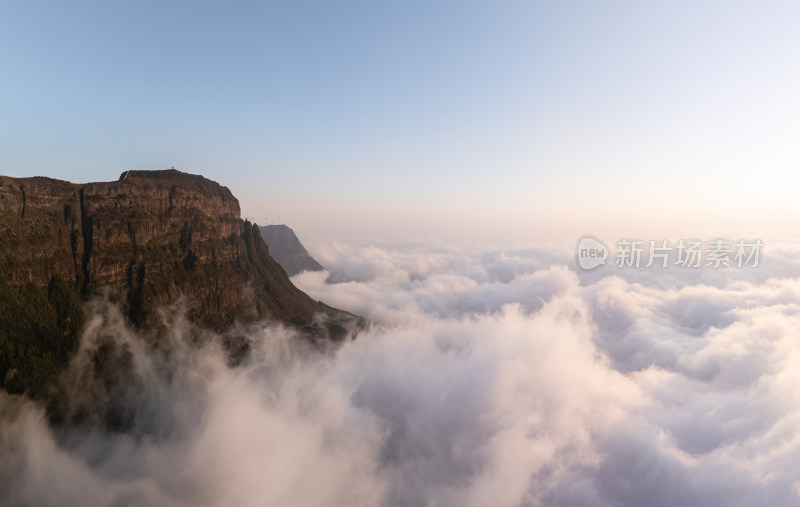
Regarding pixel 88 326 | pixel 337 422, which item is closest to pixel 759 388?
pixel 337 422

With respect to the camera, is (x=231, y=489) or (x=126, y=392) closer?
(x=231, y=489)

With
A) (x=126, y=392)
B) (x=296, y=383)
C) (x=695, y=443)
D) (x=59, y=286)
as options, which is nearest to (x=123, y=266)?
(x=59, y=286)

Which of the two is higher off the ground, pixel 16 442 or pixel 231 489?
pixel 16 442

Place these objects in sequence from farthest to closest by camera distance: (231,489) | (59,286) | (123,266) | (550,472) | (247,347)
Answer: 1. (247,347)
2. (123,266)
3. (59,286)
4. (550,472)
5. (231,489)

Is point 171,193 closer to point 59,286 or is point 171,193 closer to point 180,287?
point 180,287

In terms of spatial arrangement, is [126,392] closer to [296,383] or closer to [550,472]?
[296,383]

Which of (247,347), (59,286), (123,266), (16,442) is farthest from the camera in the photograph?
(247,347)

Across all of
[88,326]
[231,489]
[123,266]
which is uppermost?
[123,266]
